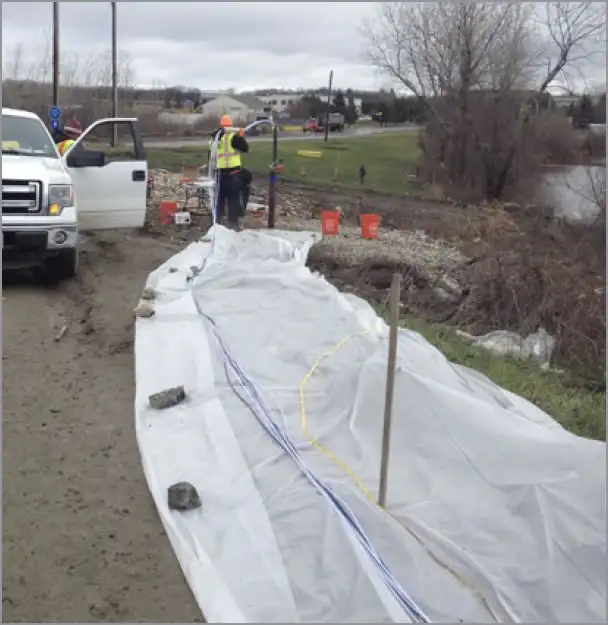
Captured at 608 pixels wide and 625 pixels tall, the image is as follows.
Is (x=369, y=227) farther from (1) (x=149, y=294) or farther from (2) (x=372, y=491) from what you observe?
(2) (x=372, y=491)

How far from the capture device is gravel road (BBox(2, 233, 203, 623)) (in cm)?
321

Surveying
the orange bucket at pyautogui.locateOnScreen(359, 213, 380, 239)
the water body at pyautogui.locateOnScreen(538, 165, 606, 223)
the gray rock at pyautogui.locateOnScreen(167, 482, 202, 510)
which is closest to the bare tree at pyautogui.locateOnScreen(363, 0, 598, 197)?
the water body at pyautogui.locateOnScreen(538, 165, 606, 223)

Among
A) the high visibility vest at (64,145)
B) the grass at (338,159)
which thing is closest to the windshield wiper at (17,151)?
the high visibility vest at (64,145)

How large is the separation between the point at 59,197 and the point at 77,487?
4.65 meters

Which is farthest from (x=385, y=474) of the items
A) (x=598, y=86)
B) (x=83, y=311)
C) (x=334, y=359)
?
(x=598, y=86)

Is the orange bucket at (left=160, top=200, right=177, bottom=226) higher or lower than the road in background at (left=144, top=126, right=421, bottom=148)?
lower

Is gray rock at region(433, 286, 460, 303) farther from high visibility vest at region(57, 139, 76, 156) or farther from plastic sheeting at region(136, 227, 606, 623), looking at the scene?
high visibility vest at region(57, 139, 76, 156)

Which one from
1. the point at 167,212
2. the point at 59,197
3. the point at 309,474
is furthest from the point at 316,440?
the point at 167,212

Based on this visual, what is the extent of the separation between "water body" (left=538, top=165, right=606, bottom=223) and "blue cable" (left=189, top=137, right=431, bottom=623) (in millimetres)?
16242

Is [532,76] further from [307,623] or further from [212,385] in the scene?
[307,623]

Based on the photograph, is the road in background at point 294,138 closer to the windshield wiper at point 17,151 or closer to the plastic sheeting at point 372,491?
the windshield wiper at point 17,151

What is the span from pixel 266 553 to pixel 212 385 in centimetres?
194

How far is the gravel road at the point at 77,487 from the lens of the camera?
3.21 m

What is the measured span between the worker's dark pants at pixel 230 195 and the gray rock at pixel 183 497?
7.96m
